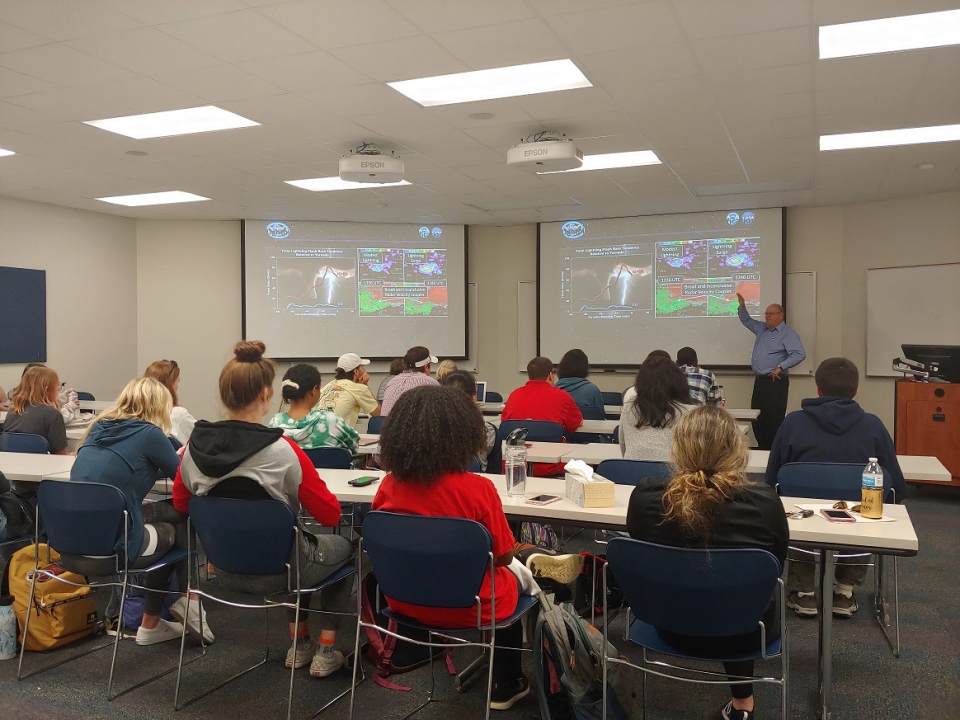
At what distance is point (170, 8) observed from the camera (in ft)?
11.8

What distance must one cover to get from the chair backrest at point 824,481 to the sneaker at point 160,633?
9.35 ft

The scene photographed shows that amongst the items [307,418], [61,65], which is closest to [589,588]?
[307,418]

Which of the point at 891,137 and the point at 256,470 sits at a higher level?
the point at 891,137

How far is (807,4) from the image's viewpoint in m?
3.60

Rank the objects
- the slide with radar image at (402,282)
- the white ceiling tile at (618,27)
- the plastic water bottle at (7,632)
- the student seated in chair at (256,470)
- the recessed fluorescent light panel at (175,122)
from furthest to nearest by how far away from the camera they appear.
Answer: the slide with radar image at (402,282)
the recessed fluorescent light panel at (175,122)
the white ceiling tile at (618,27)
the plastic water bottle at (7,632)
the student seated in chair at (256,470)

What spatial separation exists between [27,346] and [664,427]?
729 cm

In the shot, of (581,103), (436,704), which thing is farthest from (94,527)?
(581,103)

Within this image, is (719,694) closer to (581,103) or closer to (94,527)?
(94,527)

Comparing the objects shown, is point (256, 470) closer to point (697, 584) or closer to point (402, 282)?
point (697, 584)

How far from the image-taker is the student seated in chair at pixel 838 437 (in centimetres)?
352

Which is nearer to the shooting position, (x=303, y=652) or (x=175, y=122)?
(x=303, y=652)

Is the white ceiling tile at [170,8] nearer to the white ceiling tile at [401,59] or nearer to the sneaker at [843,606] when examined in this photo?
the white ceiling tile at [401,59]

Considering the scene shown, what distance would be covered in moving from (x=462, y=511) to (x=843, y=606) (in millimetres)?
2428

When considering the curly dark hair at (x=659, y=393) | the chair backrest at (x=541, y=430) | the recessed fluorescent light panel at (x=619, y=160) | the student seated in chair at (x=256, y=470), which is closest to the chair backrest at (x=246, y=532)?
the student seated in chair at (x=256, y=470)
